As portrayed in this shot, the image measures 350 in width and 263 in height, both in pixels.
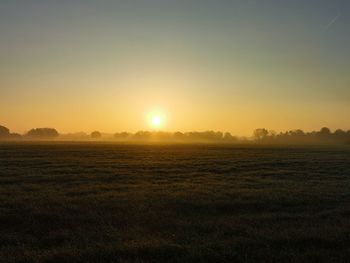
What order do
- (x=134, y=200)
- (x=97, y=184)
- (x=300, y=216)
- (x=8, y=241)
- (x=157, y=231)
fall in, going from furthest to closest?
(x=97, y=184), (x=134, y=200), (x=300, y=216), (x=157, y=231), (x=8, y=241)

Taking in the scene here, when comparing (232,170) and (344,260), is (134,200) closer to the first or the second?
(344,260)

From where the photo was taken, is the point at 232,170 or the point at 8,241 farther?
the point at 232,170

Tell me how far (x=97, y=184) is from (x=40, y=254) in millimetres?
14428

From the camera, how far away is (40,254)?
37.3 ft

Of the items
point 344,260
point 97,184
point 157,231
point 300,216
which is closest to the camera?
point 344,260

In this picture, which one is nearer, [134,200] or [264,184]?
[134,200]

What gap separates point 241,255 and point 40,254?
5575mm

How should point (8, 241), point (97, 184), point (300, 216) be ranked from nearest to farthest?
point (8, 241) → point (300, 216) → point (97, 184)

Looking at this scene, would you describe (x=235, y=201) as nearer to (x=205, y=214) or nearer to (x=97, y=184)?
(x=205, y=214)

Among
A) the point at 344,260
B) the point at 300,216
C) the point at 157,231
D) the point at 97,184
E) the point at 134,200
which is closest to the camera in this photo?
the point at 344,260

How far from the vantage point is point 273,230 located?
13.9 m

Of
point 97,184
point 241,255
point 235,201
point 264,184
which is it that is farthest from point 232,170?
point 241,255

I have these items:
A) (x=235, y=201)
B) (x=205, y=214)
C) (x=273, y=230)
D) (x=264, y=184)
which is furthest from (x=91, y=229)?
(x=264, y=184)

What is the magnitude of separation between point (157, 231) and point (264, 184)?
1461 cm
